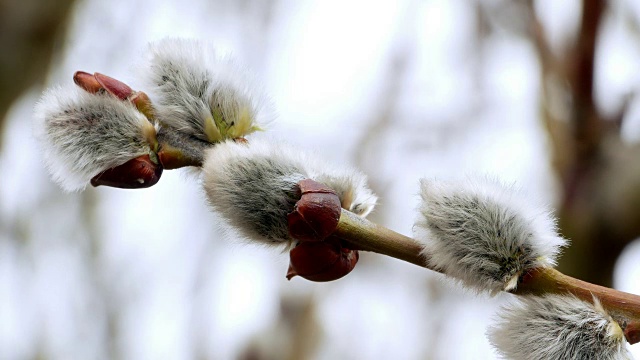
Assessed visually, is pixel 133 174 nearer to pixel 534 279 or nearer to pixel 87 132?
pixel 87 132

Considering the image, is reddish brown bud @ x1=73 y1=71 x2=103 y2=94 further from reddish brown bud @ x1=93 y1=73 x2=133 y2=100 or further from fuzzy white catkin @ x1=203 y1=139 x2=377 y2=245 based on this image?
fuzzy white catkin @ x1=203 y1=139 x2=377 y2=245

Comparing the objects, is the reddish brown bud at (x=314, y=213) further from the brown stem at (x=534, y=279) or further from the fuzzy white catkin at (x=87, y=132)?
the fuzzy white catkin at (x=87, y=132)

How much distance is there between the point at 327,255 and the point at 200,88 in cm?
22

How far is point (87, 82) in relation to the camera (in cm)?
72

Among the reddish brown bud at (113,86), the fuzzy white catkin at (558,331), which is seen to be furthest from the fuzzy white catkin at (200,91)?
the fuzzy white catkin at (558,331)

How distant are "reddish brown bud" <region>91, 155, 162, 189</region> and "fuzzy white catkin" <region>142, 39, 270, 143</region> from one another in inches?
2.1

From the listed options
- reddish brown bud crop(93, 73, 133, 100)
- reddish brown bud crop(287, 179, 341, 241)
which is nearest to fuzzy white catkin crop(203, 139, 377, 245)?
reddish brown bud crop(287, 179, 341, 241)

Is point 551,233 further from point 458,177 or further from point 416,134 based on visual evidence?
point 416,134

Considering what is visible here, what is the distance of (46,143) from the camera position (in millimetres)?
739

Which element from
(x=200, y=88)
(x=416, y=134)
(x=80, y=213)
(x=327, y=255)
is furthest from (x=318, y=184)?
(x=80, y=213)

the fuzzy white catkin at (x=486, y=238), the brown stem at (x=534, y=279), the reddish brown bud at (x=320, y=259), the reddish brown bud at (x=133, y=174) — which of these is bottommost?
the reddish brown bud at (x=320, y=259)

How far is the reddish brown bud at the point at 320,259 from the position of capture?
2.29ft

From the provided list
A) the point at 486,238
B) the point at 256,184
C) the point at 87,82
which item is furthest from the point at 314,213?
the point at 87,82

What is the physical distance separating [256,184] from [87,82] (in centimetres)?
21
